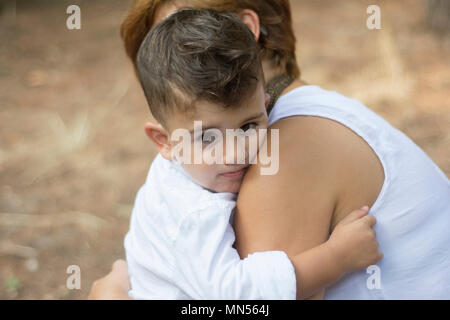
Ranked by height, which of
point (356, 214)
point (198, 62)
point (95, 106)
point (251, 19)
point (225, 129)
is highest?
point (95, 106)

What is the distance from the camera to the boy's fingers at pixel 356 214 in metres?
1.60

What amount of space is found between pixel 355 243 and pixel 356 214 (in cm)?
9

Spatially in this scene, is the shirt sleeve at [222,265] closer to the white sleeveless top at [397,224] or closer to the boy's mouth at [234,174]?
the boy's mouth at [234,174]

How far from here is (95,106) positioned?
5.37 meters

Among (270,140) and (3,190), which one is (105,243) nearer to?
(3,190)

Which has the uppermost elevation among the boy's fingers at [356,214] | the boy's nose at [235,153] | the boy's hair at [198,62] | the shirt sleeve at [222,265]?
the boy's hair at [198,62]

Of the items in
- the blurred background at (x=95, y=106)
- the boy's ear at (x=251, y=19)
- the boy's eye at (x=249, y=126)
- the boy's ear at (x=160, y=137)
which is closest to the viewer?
the boy's eye at (x=249, y=126)

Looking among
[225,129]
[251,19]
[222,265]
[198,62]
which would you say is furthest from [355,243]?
[251,19]

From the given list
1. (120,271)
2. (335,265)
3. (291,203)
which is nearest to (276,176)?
(291,203)

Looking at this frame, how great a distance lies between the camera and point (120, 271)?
2.28m

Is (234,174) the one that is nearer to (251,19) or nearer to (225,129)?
(225,129)

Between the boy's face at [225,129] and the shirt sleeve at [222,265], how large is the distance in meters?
0.10

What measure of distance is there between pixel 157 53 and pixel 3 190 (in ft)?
9.98

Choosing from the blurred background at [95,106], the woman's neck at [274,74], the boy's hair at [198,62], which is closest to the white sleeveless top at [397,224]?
the woman's neck at [274,74]
